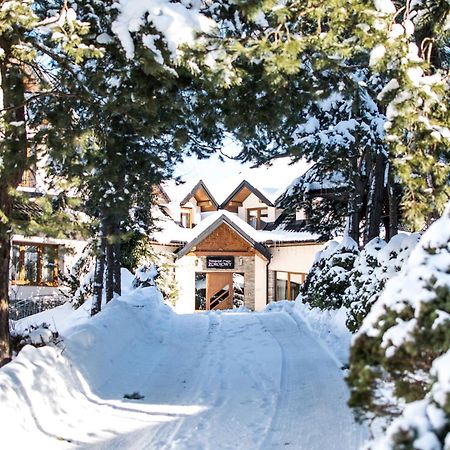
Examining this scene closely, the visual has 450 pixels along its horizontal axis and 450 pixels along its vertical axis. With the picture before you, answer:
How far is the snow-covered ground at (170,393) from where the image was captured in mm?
4867

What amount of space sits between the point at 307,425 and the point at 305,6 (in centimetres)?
413

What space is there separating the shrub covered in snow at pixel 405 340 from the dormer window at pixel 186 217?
26.1 m

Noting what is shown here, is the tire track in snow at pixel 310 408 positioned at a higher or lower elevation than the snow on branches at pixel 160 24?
lower

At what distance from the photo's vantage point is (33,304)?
1739 centimetres

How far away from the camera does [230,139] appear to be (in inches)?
303

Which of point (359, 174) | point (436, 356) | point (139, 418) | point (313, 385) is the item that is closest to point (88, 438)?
point (139, 418)

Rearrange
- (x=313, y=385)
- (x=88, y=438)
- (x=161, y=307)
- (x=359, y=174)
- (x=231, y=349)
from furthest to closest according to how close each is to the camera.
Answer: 1. (x=161, y=307)
2. (x=359, y=174)
3. (x=231, y=349)
4. (x=313, y=385)
5. (x=88, y=438)

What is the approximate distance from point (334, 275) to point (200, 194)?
18.7m

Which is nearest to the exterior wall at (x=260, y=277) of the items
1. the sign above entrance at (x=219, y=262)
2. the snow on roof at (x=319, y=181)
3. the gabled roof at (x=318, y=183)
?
the sign above entrance at (x=219, y=262)

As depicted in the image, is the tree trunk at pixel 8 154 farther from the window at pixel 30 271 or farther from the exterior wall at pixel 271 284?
the exterior wall at pixel 271 284

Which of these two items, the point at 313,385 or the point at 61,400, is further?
the point at 313,385

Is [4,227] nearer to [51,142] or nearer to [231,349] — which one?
[51,142]

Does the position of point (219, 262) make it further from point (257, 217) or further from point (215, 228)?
point (257, 217)

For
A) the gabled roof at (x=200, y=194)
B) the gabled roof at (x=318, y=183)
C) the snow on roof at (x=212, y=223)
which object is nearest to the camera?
the gabled roof at (x=318, y=183)
